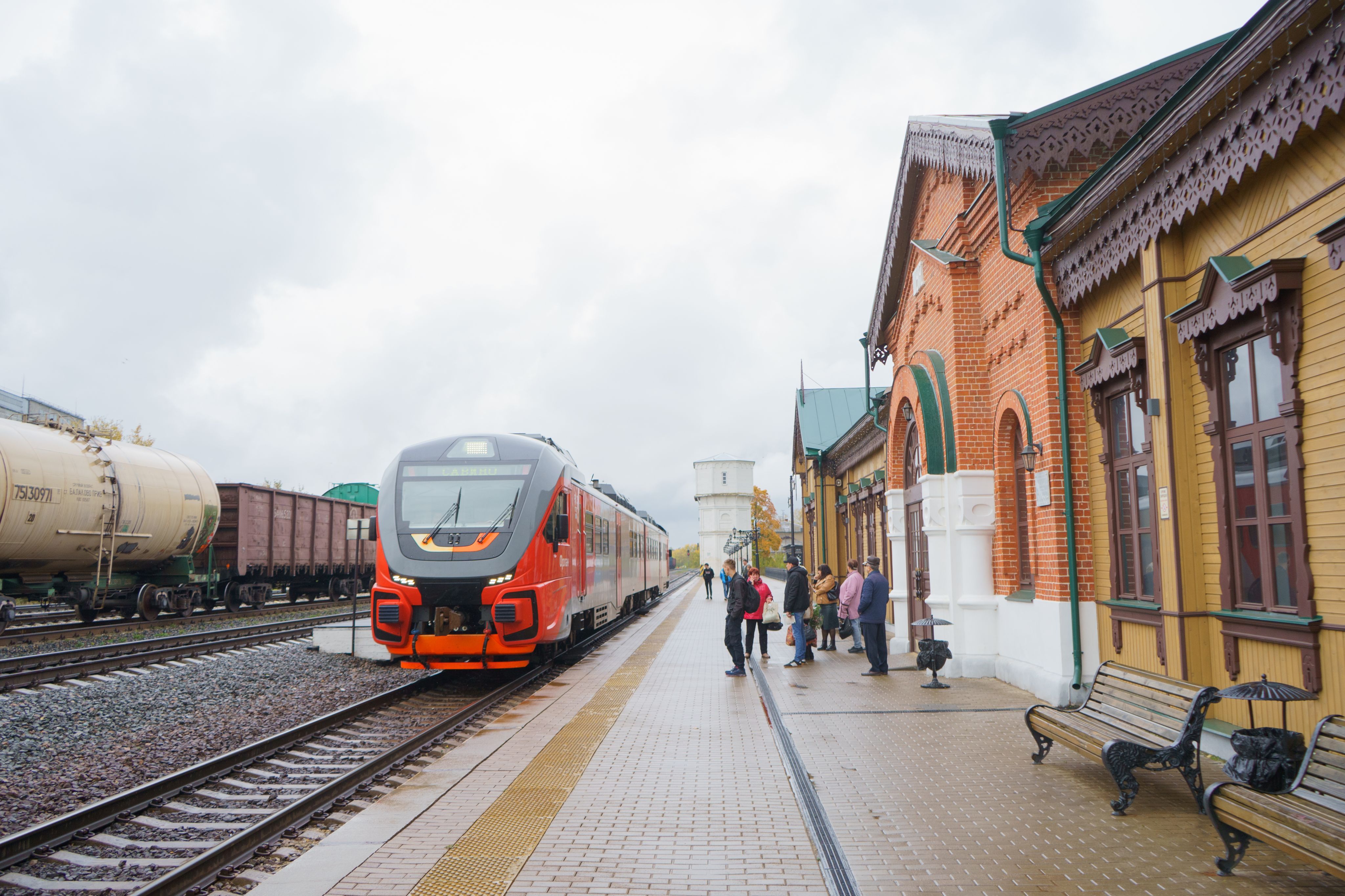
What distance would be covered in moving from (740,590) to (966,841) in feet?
26.3

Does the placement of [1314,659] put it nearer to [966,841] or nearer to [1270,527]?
[1270,527]

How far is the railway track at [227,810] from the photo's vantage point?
4910mm

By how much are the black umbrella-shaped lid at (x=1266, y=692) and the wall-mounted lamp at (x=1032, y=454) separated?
15.8 feet

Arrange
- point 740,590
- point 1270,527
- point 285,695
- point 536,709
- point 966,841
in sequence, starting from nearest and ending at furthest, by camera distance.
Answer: point 966,841, point 1270,527, point 536,709, point 285,695, point 740,590

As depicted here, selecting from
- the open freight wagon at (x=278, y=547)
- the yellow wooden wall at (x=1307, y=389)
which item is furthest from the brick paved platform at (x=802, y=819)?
the open freight wagon at (x=278, y=547)

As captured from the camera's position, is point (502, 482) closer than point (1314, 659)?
No

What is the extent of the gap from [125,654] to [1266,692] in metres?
14.3

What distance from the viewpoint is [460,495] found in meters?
11.7

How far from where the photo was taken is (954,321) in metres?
11.9

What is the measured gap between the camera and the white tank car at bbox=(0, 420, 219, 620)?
1507 cm

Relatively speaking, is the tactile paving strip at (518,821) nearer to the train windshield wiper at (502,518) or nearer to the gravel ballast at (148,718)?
the train windshield wiper at (502,518)

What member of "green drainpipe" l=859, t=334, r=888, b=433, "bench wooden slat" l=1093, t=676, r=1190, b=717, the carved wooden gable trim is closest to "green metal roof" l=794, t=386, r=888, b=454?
"green drainpipe" l=859, t=334, r=888, b=433

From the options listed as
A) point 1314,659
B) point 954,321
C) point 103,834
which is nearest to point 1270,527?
point 1314,659

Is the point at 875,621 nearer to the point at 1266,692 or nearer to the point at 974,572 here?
the point at 974,572
